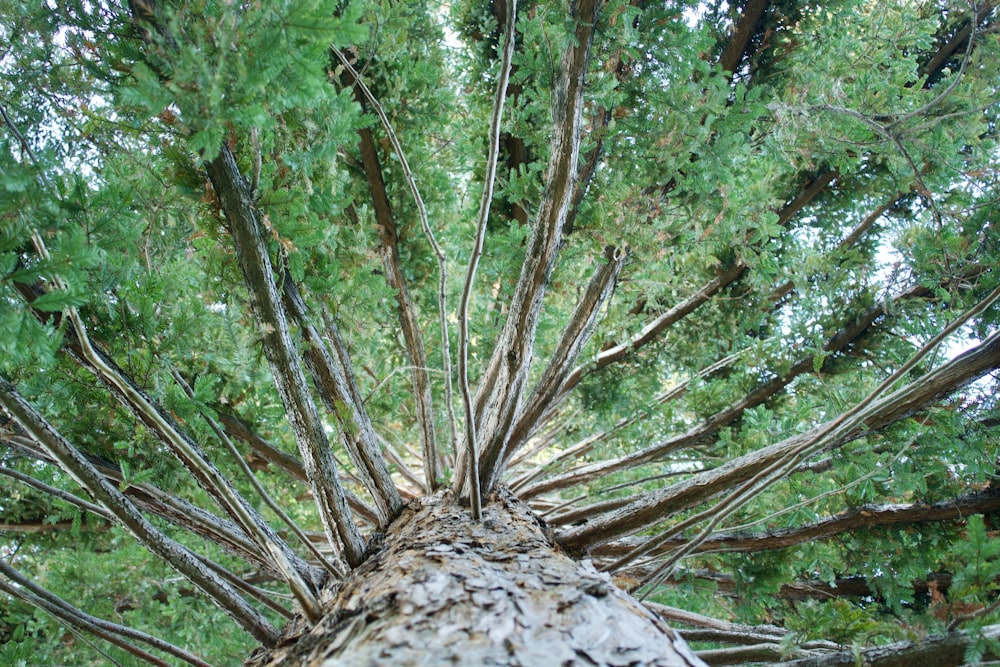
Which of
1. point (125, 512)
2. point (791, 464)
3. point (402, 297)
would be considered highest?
point (402, 297)

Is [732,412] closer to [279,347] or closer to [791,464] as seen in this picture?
[791,464]

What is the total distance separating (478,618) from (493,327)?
2.89m

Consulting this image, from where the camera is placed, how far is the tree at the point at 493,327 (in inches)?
58.5

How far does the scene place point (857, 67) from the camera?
364 centimetres

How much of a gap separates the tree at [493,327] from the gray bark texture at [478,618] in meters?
0.01

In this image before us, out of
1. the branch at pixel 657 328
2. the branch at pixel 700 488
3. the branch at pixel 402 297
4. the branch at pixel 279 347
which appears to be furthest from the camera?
the branch at pixel 657 328

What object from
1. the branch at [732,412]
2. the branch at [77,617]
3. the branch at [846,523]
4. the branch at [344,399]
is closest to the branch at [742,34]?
the branch at [732,412]

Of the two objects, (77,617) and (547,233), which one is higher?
(547,233)

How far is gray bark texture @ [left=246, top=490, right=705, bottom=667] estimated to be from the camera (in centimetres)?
113

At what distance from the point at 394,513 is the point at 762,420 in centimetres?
229

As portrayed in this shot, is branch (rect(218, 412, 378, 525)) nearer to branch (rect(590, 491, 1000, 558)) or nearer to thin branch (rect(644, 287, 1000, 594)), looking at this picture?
branch (rect(590, 491, 1000, 558))

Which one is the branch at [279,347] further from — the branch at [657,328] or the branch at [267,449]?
the branch at [657,328]

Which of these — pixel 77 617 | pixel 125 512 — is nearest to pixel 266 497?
pixel 125 512

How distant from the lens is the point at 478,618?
125cm
